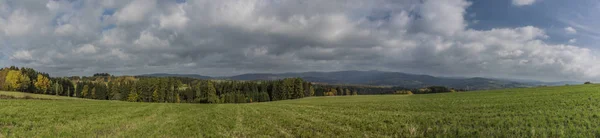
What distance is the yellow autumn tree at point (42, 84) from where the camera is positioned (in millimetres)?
117450

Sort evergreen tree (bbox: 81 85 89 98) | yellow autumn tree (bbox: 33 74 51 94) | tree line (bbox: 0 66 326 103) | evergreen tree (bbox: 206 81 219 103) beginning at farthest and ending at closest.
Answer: evergreen tree (bbox: 81 85 89 98)
evergreen tree (bbox: 206 81 219 103)
yellow autumn tree (bbox: 33 74 51 94)
tree line (bbox: 0 66 326 103)

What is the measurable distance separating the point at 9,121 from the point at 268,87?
11303 centimetres

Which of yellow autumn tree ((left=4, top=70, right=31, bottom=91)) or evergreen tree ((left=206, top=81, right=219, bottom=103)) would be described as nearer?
yellow autumn tree ((left=4, top=70, right=31, bottom=91))

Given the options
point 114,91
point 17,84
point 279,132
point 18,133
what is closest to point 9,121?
point 18,133

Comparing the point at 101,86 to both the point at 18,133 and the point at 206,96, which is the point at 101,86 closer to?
the point at 206,96

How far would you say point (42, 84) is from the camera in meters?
119

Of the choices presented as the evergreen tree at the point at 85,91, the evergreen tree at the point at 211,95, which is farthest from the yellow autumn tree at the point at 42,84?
the evergreen tree at the point at 211,95

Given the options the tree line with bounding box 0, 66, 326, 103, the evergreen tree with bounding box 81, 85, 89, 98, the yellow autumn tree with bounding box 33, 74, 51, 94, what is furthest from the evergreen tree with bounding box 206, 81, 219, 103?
the yellow autumn tree with bounding box 33, 74, 51, 94

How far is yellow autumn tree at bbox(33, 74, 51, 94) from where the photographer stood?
385ft

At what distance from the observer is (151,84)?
110250mm

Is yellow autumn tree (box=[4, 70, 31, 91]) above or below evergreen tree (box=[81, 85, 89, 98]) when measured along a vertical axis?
above

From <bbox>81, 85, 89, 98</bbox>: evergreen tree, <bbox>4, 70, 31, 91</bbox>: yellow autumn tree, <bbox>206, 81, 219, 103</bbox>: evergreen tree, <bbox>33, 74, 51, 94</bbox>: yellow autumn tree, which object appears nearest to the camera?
<bbox>4, 70, 31, 91</bbox>: yellow autumn tree

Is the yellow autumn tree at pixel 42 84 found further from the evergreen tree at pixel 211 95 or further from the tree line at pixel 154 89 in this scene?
the evergreen tree at pixel 211 95

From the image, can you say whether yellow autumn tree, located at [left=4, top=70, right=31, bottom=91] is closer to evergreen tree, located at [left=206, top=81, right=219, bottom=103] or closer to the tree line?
the tree line
